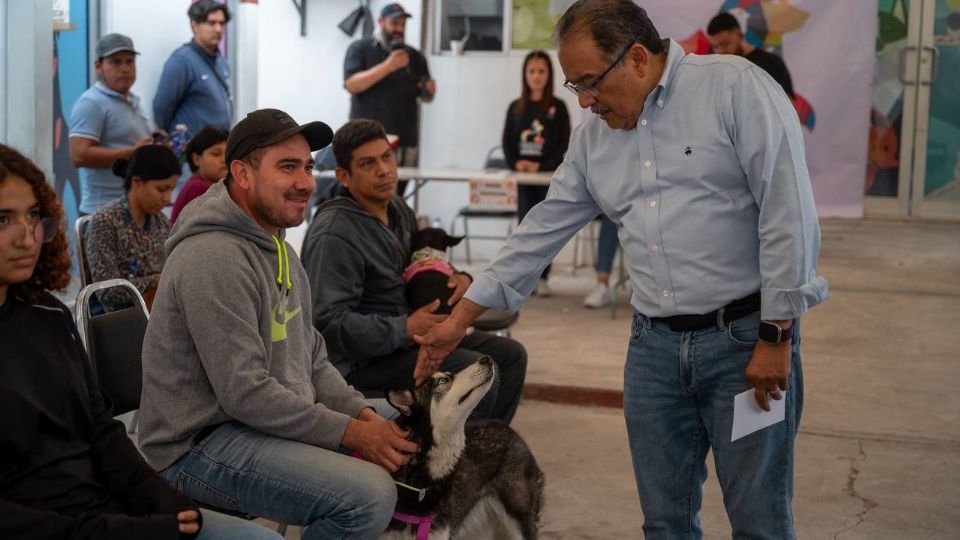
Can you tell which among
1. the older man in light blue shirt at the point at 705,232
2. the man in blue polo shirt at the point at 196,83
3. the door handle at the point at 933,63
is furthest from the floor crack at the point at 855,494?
the door handle at the point at 933,63

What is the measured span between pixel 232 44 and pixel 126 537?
8.37 m

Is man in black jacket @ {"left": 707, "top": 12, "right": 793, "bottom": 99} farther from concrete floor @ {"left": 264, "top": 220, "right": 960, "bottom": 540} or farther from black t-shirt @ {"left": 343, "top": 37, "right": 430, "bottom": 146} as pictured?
black t-shirt @ {"left": 343, "top": 37, "right": 430, "bottom": 146}

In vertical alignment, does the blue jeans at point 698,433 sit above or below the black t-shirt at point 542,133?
below

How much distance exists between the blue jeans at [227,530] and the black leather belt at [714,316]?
107 centimetres

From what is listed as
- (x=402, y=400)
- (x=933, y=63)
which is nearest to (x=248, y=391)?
(x=402, y=400)

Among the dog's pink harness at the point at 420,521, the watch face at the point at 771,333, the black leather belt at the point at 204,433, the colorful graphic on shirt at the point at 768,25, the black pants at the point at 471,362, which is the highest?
the colorful graphic on shirt at the point at 768,25

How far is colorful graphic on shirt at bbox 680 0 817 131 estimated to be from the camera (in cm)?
1088

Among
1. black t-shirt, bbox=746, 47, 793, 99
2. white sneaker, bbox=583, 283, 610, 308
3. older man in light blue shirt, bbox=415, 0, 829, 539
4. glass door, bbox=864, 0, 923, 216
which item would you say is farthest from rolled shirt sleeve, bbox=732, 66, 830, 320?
glass door, bbox=864, 0, 923, 216

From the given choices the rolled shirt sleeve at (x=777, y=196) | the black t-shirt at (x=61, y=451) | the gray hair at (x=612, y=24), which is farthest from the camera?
the gray hair at (x=612, y=24)

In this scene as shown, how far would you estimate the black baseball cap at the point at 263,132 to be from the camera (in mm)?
2904

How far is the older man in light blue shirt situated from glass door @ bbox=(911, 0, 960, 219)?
9768mm

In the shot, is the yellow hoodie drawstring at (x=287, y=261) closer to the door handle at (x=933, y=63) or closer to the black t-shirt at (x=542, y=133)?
the black t-shirt at (x=542, y=133)

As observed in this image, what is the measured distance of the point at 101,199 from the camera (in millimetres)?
6180

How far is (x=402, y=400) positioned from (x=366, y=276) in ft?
3.40
